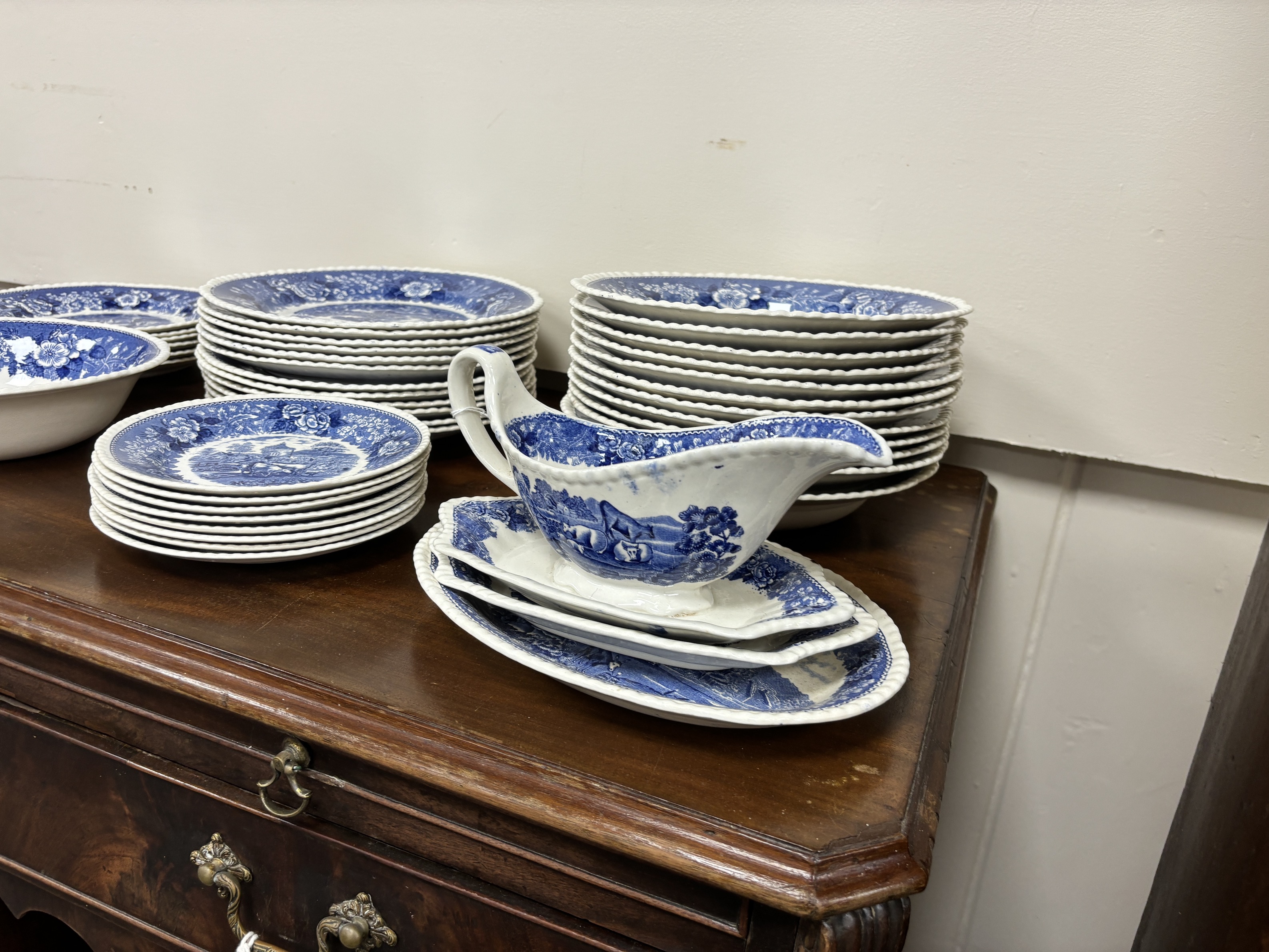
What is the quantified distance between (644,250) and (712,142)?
13cm

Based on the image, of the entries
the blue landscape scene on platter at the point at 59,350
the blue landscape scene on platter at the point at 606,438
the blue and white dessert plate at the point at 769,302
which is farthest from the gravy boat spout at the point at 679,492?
the blue landscape scene on platter at the point at 59,350

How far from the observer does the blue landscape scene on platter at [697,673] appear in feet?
1.44

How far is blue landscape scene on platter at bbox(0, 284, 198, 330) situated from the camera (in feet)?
3.16

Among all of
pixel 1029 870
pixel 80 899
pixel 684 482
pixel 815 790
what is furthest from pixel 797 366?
pixel 1029 870

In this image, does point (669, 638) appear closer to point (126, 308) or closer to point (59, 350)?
point (59, 350)

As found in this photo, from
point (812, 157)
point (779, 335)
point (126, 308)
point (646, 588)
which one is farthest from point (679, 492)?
point (126, 308)

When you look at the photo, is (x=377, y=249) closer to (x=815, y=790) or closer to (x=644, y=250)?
(x=644, y=250)

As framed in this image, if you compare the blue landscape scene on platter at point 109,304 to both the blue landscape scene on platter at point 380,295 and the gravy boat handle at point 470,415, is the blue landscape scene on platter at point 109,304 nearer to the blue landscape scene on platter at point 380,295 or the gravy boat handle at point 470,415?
the blue landscape scene on platter at point 380,295

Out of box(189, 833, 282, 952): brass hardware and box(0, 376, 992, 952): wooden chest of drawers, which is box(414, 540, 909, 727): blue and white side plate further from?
box(189, 833, 282, 952): brass hardware

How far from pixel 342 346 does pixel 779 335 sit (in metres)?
0.37

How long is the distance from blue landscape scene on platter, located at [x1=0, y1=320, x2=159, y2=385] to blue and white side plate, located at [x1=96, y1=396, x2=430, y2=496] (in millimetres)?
132

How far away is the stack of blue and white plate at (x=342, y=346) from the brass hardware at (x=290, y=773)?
1.10 feet

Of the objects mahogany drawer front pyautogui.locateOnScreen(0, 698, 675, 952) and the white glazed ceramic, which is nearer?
mahogany drawer front pyautogui.locateOnScreen(0, 698, 675, 952)

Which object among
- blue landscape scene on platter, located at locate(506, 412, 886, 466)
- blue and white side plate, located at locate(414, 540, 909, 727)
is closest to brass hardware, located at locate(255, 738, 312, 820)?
blue and white side plate, located at locate(414, 540, 909, 727)
